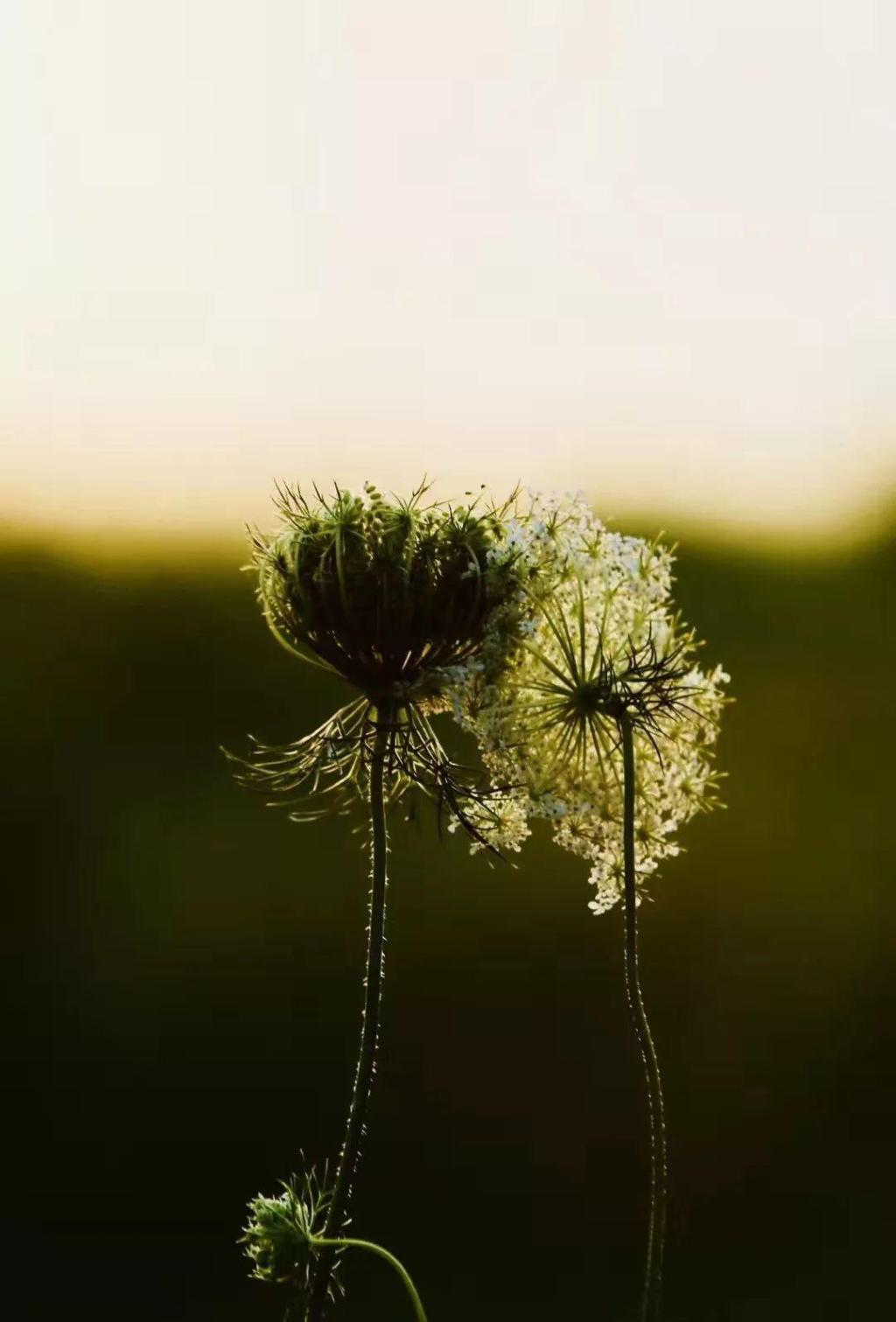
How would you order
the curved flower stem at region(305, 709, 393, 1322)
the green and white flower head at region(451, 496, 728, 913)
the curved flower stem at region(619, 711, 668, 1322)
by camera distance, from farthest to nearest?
1. the green and white flower head at region(451, 496, 728, 913)
2. the curved flower stem at region(305, 709, 393, 1322)
3. the curved flower stem at region(619, 711, 668, 1322)

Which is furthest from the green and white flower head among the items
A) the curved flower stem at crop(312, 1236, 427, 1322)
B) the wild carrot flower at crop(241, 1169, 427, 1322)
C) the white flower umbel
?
the wild carrot flower at crop(241, 1169, 427, 1322)

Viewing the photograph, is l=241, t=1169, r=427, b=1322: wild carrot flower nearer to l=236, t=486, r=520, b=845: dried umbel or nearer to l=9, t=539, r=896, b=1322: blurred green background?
l=236, t=486, r=520, b=845: dried umbel

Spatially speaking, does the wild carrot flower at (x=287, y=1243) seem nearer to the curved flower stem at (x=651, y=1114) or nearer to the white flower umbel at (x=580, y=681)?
the curved flower stem at (x=651, y=1114)

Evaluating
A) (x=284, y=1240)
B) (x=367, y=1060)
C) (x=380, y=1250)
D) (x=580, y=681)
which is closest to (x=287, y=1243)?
(x=284, y=1240)

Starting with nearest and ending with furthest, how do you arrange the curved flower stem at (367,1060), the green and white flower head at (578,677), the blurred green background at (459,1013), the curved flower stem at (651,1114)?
the curved flower stem at (651,1114), the curved flower stem at (367,1060), the green and white flower head at (578,677), the blurred green background at (459,1013)

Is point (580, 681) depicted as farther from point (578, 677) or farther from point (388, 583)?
point (388, 583)

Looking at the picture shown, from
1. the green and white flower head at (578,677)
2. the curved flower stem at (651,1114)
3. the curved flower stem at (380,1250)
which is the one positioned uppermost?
the green and white flower head at (578,677)

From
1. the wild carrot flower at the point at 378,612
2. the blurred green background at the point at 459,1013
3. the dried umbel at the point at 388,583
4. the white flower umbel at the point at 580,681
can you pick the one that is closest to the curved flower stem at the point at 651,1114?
the white flower umbel at the point at 580,681

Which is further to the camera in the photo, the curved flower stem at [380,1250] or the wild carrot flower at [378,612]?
the wild carrot flower at [378,612]
